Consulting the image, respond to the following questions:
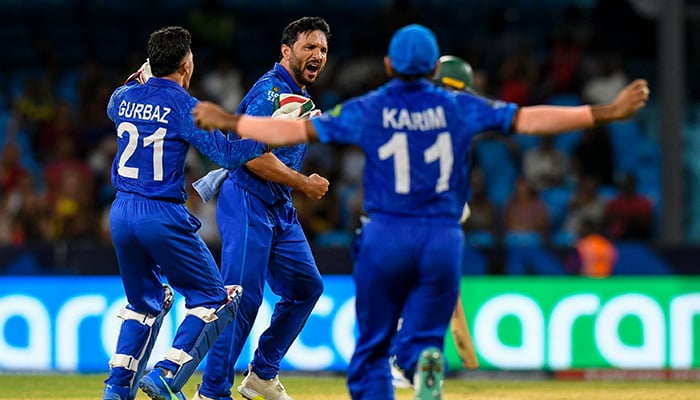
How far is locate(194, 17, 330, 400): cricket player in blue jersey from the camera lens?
7.92 meters

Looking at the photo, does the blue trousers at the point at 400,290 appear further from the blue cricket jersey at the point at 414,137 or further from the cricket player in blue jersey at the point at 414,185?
the blue cricket jersey at the point at 414,137

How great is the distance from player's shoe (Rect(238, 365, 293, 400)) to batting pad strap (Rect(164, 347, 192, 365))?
828 millimetres

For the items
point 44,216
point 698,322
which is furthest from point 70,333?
point 698,322

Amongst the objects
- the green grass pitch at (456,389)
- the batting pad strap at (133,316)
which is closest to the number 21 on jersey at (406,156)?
the batting pad strap at (133,316)

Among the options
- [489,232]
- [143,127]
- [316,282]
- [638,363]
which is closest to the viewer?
[143,127]

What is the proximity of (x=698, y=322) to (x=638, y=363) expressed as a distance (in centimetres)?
68

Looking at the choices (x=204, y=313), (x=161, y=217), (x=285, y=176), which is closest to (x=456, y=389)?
(x=285, y=176)

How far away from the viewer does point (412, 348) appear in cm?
641

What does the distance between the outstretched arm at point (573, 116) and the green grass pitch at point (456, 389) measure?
326 cm

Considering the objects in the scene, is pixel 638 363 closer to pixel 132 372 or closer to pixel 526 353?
pixel 526 353

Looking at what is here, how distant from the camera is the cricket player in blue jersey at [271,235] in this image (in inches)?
312

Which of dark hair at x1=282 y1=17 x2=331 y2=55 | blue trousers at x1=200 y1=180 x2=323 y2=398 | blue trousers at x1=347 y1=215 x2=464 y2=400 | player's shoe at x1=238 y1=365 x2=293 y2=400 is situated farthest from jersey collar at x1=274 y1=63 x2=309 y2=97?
blue trousers at x1=347 y1=215 x2=464 y2=400

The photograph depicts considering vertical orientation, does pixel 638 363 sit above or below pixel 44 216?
below

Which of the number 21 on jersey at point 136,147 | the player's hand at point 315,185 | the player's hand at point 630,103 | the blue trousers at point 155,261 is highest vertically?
the player's hand at point 630,103
